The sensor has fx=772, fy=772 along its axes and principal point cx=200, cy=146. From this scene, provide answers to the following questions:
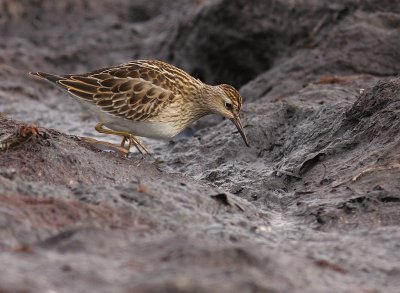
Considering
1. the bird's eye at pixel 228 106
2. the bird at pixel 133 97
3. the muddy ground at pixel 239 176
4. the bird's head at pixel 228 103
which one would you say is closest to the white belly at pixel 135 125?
the bird at pixel 133 97

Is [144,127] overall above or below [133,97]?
below

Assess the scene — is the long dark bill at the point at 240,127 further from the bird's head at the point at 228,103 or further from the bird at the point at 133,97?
the bird at the point at 133,97

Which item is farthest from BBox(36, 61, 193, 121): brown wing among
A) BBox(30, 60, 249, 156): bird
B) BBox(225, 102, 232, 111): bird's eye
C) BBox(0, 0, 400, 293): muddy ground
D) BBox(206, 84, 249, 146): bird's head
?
BBox(225, 102, 232, 111): bird's eye

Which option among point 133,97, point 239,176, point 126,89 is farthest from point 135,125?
point 239,176

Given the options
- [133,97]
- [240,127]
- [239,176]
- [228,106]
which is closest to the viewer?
[133,97]

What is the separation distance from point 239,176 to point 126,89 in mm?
1684

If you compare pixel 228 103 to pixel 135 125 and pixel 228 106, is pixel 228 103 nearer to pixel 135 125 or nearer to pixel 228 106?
pixel 228 106

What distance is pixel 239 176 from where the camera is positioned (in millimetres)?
9172

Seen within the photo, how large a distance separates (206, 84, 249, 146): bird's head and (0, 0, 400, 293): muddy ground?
0.38 meters

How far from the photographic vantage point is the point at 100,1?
20.6 meters

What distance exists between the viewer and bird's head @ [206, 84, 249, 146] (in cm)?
974

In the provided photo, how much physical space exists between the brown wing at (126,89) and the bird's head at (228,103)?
0.81 m

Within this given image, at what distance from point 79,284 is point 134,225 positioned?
51.2 inches

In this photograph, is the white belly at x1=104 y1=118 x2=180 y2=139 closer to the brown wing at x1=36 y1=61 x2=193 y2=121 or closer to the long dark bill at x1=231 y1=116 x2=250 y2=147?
the brown wing at x1=36 y1=61 x2=193 y2=121
